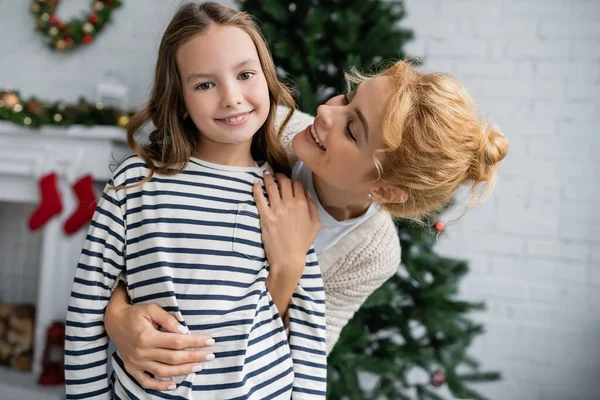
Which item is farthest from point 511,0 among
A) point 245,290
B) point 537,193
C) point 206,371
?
point 206,371

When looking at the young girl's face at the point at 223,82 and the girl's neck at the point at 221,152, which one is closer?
the young girl's face at the point at 223,82

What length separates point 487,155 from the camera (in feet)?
3.48

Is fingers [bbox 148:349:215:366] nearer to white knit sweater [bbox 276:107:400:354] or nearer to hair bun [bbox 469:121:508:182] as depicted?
white knit sweater [bbox 276:107:400:354]

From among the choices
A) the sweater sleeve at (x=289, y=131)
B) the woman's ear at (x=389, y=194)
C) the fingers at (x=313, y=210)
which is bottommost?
the fingers at (x=313, y=210)

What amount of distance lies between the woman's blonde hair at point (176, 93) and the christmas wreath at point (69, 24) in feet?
5.84

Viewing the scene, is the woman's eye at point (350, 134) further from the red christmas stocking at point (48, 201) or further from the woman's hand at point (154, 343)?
the red christmas stocking at point (48, 201)

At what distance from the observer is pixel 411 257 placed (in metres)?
1.63

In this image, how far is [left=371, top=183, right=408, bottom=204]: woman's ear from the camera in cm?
109

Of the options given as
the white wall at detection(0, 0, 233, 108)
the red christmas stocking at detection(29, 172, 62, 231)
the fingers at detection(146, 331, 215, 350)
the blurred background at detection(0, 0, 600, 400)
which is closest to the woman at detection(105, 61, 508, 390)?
the fingers at detection(146, 331, 215, 350)

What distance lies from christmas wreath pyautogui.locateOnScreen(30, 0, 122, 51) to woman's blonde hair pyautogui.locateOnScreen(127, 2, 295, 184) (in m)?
1.78

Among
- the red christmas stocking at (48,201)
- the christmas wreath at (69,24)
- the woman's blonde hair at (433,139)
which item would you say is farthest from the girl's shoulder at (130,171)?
the christmas wreath at (69,24)

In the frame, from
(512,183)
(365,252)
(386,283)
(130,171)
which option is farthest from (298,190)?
(512,183)

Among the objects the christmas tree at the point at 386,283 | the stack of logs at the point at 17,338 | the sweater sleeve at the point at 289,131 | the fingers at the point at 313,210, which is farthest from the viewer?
the stack of logs at the point at 17,338

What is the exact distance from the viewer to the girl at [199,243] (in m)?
0.96
